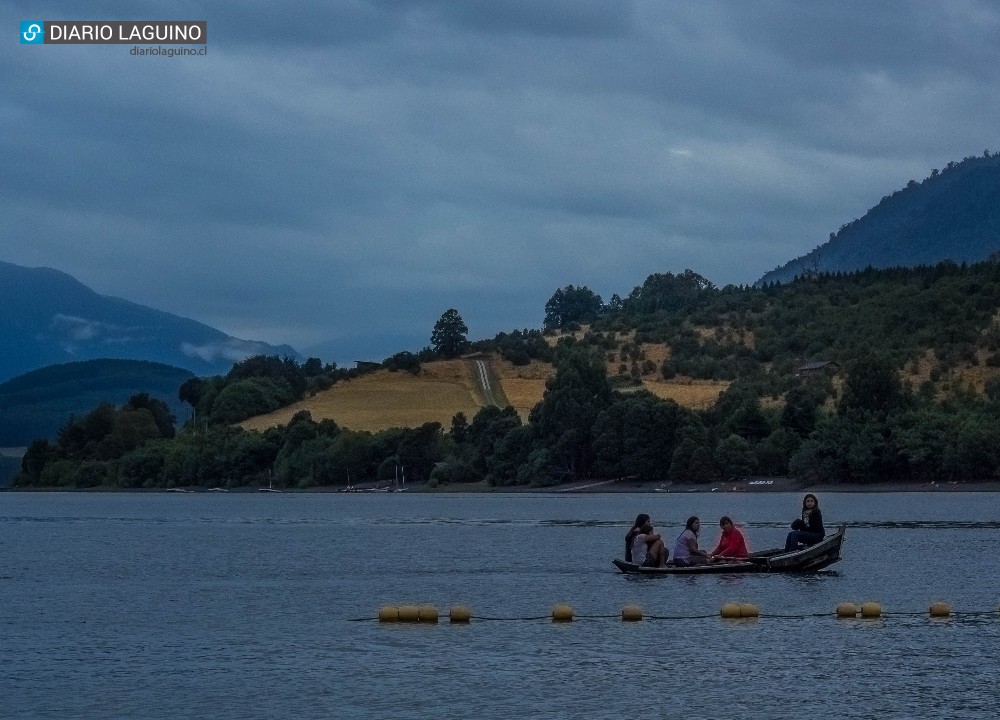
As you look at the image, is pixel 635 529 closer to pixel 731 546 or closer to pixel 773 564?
pixel 731 546

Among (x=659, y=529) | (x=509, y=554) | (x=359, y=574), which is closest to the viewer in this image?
(x=359, y=574)

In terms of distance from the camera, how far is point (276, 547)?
90.1 meters

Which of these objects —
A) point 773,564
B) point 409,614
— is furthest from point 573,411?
point 409,614

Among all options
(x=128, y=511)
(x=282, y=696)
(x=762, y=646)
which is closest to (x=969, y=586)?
(x=762, y=646)

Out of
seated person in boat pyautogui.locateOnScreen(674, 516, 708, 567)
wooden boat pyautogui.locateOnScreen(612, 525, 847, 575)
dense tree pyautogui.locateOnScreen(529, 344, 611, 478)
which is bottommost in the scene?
wooden boat pyautogui.locateOnScreen(612, 525, 847, 575)

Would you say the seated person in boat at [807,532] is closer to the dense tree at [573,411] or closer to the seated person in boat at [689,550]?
the seated person in boat at [689,550]

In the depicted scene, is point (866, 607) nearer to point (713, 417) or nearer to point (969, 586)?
point (969, 586)

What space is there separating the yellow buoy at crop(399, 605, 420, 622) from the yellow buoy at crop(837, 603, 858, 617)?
1263 centimetres

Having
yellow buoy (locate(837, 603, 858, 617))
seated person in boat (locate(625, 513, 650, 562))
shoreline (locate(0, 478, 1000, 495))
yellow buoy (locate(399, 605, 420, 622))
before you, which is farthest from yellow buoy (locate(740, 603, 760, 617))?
shoreline (locate(0, 478, 1000, 495))

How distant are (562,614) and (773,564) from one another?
545 inches

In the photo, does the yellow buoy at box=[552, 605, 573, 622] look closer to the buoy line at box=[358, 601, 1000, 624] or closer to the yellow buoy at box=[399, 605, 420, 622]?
the buoy line at box=[358, 601, 1000, 624]

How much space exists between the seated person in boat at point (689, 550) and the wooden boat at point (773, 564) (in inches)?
13.1

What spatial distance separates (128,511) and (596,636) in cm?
12323

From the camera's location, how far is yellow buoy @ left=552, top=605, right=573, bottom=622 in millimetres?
46875
